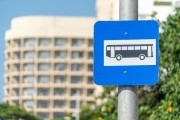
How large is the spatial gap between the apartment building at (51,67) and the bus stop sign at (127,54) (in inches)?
4586

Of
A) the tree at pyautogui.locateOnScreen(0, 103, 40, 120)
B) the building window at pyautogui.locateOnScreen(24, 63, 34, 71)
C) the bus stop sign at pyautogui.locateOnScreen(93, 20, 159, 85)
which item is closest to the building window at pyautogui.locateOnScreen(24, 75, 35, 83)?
the building window at pyautogui.locateOnScreen(24, 63, 34, 71)

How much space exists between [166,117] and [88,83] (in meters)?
113

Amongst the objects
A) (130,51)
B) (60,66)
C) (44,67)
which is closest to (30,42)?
(44,67)

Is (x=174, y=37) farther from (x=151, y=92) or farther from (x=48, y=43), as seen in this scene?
(x=48, y=43)

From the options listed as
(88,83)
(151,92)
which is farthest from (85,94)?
(151,92)

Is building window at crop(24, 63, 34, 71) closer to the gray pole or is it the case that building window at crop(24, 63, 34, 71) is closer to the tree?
the tree

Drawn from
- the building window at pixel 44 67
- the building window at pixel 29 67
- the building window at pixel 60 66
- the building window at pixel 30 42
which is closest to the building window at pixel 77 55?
the building window at pixel 60 66

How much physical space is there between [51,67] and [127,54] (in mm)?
120818

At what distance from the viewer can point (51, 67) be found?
12675 cm

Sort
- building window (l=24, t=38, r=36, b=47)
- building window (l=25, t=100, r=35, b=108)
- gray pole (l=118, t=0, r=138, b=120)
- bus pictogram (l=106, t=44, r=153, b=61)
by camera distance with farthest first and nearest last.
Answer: building window (l=24, t=38, r=36, b=47) → building window (l=25, t=100, r=35, b=108) → bus pictogram (l=106, t=44, r=153, b=61) → gray pole (l=118, t=0, r=138, b=120)

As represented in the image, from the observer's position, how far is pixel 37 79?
127m

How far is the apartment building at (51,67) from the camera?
408 feet

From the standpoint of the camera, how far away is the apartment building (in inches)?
4898

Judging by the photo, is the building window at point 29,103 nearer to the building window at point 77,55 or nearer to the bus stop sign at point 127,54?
the building window at point 77,55
